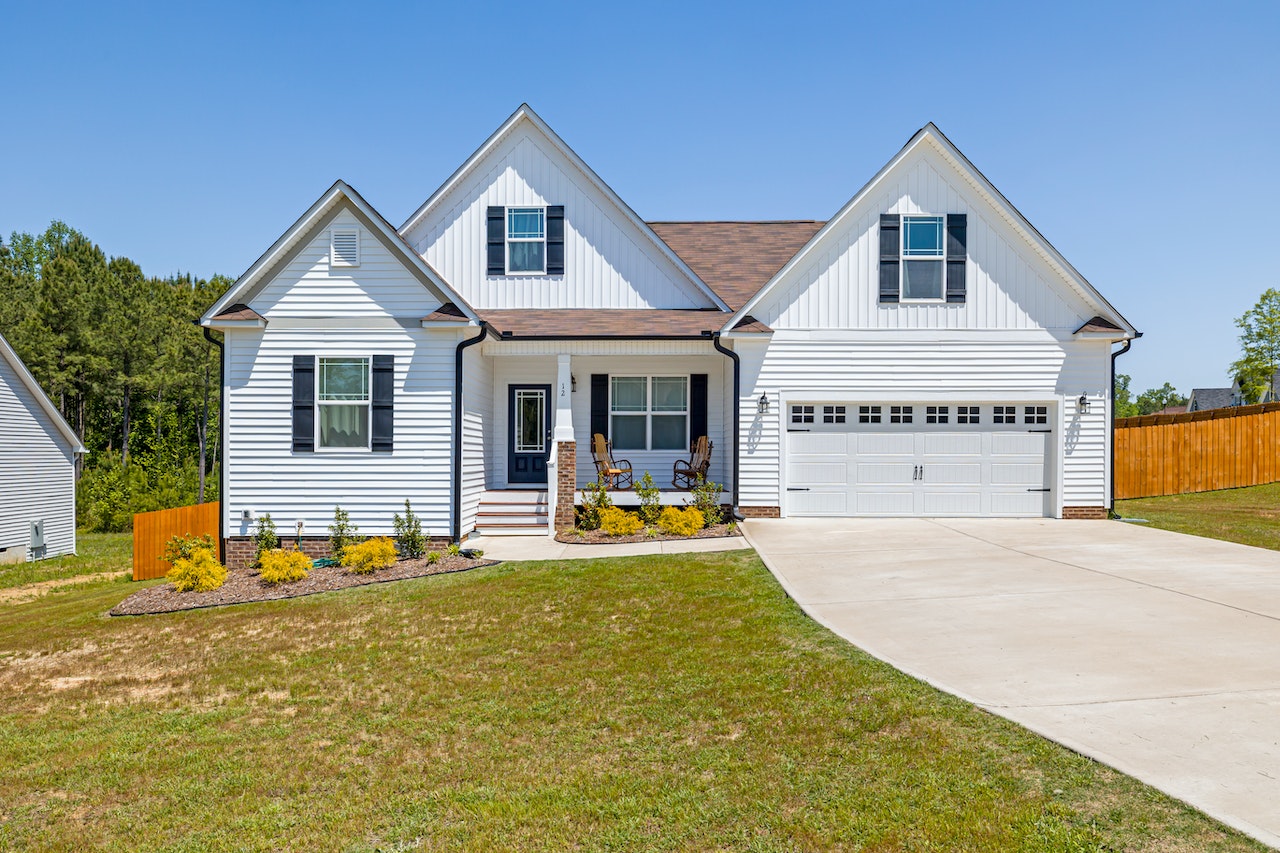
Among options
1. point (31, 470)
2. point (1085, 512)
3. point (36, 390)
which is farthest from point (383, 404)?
point (31, 470)

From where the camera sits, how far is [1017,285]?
14.9 m

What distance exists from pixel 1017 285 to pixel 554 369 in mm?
9313

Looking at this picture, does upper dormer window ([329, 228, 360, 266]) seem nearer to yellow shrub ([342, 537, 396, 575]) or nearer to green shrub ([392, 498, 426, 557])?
green shrub ([392, 498, 426, 557])

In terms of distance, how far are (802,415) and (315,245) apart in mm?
9443

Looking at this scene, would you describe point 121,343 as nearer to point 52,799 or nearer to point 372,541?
point 372,541

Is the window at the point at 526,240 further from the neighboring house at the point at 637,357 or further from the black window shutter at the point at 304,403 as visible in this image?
the black window shutter at the point at 304,403

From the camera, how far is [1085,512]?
49.1 feet

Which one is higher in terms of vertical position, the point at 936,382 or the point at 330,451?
the point at 936,382

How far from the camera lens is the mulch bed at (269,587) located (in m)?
11.0

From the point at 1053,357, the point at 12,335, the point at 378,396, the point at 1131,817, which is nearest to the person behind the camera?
the point at 1131,817

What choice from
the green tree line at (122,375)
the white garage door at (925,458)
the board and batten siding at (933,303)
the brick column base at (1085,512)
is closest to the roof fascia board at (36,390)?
the green tree line at (122,375)

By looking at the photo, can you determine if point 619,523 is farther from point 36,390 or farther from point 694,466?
point 36,390

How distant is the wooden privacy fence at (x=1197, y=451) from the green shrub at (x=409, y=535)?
17726 millimetres

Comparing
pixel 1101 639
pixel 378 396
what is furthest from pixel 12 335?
pixel 1101 639
